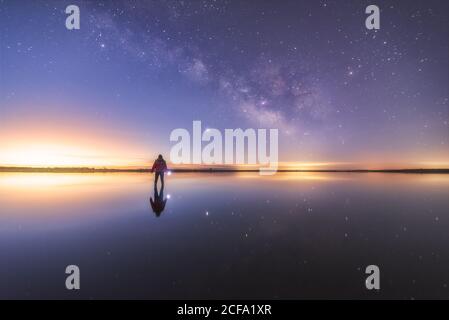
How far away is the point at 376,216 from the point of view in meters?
7.55

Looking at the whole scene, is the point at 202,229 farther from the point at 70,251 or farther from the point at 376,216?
the point at 376,216

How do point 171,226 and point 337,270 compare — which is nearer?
point 337,270

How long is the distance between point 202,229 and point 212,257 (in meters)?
1.71

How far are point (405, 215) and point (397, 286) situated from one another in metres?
4.97

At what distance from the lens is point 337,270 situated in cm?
404

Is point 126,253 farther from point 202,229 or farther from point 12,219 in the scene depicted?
point 12,219

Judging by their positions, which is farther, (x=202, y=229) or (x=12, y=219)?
(x=12, y=219)
